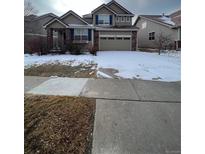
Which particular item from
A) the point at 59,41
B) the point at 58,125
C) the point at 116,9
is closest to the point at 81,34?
the point at 59,41

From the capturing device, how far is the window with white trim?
14945 millimetres

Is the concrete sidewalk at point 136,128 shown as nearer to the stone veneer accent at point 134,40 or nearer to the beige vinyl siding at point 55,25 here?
the beige vinyl siding at point 55,25

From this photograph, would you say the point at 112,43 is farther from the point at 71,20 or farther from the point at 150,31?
the point at 150,31

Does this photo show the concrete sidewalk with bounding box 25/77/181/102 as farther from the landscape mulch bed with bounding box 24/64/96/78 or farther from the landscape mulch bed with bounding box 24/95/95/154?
the landscape mulch bed with bounding box 24/64/96/78

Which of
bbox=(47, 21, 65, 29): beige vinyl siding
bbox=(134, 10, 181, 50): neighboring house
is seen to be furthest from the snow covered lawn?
bbox=(134, 10, 181, 50): neighboring house

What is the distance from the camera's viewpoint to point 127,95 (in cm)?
380

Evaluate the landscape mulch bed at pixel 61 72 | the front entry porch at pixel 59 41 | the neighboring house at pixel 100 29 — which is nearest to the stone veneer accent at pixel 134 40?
the neighboring house at pixel 100 29

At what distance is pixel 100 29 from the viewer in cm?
1559

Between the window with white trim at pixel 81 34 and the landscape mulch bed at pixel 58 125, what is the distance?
39.4 feet

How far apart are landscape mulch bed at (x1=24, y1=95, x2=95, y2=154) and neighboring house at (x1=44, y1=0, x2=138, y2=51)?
37.6 ft

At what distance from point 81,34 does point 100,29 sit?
1.67 meters
